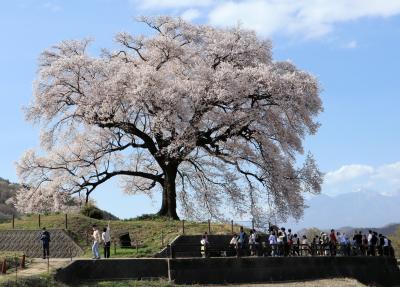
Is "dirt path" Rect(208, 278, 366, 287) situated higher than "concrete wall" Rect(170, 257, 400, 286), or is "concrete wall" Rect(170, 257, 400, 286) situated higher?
"concrete wall" Rect(170, 257, 400, 286)

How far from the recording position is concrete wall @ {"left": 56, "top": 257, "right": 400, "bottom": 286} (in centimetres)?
3234

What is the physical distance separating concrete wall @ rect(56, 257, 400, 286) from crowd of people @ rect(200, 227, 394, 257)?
2.72 feet

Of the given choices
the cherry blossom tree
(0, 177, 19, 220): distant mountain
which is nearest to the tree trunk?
the cherry blossom tree

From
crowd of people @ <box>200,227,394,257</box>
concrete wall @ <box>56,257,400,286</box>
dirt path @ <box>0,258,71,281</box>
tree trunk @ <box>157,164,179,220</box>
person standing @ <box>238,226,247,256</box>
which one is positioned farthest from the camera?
tree trunk @ <box>157,164,179,220</box>

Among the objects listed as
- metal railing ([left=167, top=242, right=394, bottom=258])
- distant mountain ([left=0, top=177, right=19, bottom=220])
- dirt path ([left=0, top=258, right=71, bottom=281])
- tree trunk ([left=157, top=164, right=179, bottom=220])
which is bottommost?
dirt path ([left=0, top=258, right=71, bottom=281])

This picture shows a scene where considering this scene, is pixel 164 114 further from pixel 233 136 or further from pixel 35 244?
pixel 35 244

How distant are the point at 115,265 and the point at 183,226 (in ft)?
29.1

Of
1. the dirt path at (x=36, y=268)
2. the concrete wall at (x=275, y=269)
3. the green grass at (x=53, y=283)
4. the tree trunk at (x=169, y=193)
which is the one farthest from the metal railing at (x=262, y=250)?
the tree trunk at (x=169, y=193)

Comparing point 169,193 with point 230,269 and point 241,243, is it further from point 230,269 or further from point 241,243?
point 230,269

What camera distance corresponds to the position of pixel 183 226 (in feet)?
135

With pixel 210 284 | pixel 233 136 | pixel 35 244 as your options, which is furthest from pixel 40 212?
pixel 210 284

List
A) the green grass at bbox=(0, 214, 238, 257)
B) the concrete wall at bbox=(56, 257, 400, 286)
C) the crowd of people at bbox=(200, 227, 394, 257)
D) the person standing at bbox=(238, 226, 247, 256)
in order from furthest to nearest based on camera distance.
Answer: the green grass at bbox=(0, 214, 238, 257) → the crowd of people at bbox=(200, 227, 394, 257) → the person standing at bbox=(238, 226, 247, 256) → the concrete wall at bbox=(56, 257, 400, 286)

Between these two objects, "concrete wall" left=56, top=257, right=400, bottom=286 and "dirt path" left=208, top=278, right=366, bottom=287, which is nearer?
"concrete wall" left=56, top=257, right=400, bottom=286

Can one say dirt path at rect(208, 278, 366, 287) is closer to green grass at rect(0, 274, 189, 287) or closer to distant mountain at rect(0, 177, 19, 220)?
green grass at rect(0, 274, 189, 287)
